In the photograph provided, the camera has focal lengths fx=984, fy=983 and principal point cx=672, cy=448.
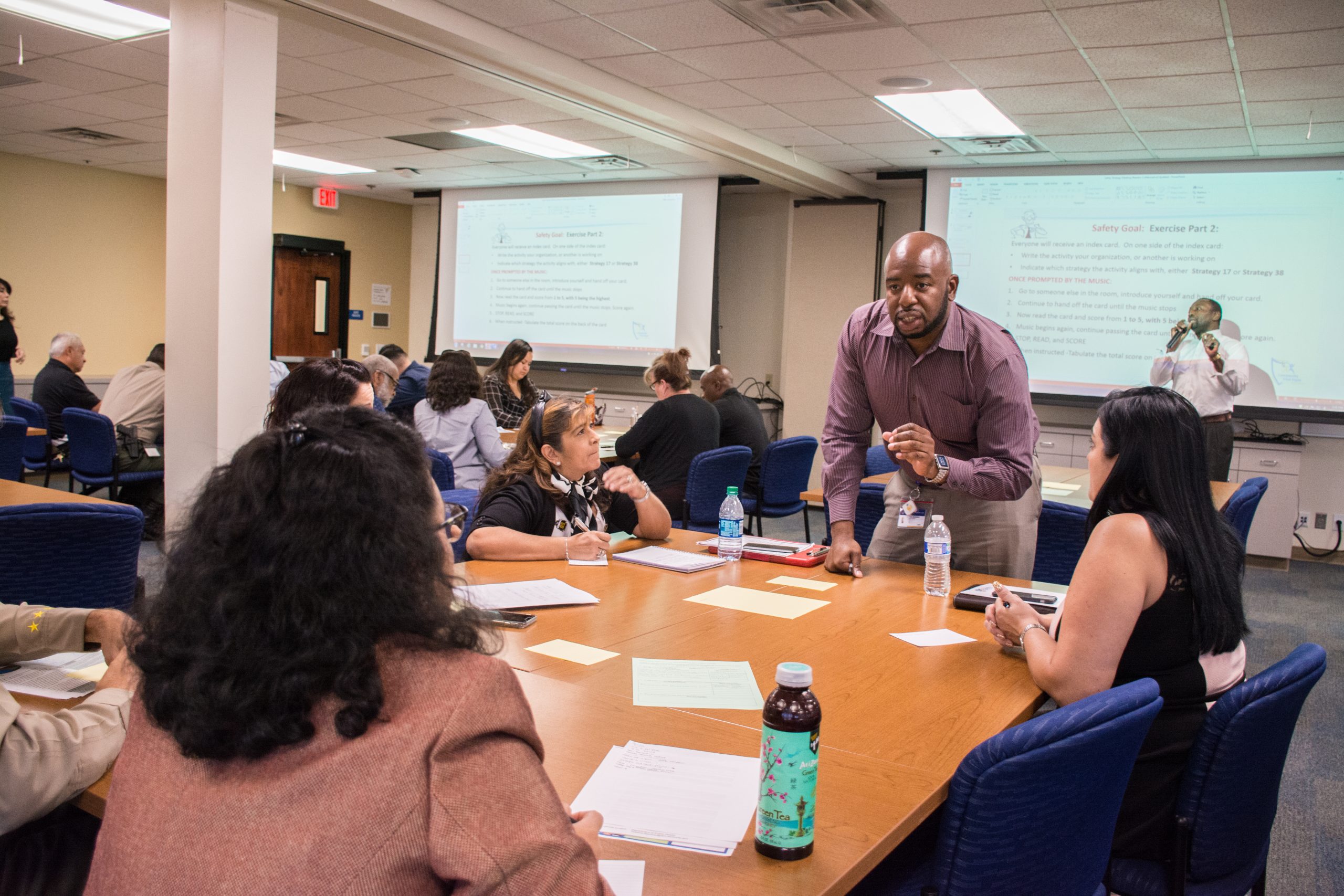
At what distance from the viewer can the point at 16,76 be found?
21.4 ft

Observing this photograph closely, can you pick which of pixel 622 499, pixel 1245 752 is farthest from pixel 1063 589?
pixel 622 499

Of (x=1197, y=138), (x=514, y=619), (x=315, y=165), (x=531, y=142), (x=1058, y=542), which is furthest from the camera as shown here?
(x=315, y=165)

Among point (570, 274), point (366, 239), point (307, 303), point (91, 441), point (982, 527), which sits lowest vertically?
point (91, 441)

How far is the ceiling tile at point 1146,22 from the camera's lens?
4262 millimetres

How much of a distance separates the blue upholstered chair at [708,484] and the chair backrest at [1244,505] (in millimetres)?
2191

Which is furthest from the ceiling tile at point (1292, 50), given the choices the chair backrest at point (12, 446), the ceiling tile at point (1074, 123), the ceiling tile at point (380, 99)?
the chair backrest at point (12, 446)

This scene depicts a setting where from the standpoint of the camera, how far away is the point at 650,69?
5.68 m

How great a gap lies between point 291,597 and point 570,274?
9.03 m

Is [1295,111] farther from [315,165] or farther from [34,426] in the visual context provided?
[34,426]

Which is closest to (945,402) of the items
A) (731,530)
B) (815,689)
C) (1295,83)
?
(731,530)

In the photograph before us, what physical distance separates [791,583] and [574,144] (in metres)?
5.94

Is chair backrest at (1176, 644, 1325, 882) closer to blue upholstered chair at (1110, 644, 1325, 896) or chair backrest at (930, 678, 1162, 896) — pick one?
blue upholstered chair at (1110, 644, 1325, 896)

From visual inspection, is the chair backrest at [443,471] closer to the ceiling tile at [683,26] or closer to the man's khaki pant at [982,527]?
the man's khaki pant at [982,527]

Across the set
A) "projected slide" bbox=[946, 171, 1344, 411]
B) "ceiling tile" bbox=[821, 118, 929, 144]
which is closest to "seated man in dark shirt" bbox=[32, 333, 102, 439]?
"ceiling tile" bbox=[821, 118, 929, 144]
